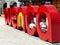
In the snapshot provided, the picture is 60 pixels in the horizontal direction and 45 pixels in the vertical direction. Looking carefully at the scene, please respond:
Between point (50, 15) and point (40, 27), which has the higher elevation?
point (50, 15)

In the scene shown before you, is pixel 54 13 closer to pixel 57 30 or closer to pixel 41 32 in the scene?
pixel 57 30

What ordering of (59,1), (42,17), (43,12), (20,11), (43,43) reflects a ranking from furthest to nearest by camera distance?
(59,1) < (20,11) < (42,17) < (43,12) < (43,43)

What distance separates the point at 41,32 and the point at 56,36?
1.20 metres

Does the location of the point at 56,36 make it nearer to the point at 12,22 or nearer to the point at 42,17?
the point at 42,17

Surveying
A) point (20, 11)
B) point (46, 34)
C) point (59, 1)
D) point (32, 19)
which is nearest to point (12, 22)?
point (20, 11)

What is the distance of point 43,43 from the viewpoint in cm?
965

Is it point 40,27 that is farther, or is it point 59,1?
point 59,1

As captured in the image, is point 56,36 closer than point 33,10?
Yes

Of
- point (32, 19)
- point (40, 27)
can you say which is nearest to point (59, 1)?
point (32, 19)

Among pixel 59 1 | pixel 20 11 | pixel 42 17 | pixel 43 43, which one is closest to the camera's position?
pixel 43 43

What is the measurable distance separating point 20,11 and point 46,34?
5104 millimetres

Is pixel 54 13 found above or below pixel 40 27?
above

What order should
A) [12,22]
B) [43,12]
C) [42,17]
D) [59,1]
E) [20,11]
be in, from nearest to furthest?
[43,12] → [42,17] → [20,11] → [12,22] → [59,1]

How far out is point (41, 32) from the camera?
1074cm
